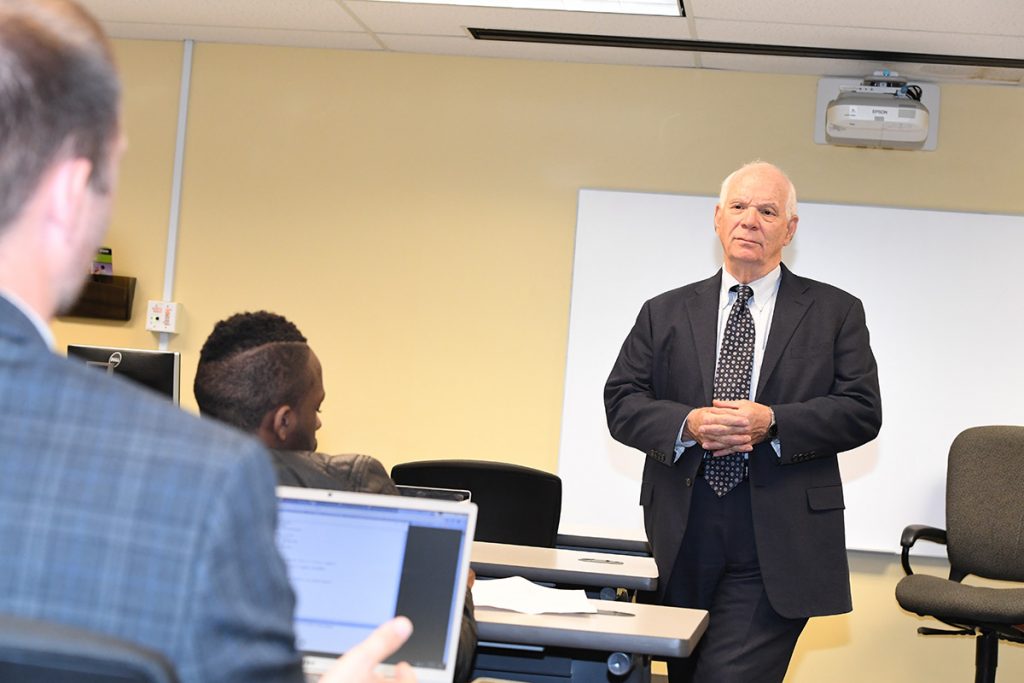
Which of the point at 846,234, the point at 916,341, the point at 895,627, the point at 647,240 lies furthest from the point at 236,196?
the point at 895,627

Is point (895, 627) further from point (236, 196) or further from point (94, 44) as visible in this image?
point (94, 44)

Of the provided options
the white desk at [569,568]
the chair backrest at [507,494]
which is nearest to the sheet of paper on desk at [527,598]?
the white desk at [569,568]

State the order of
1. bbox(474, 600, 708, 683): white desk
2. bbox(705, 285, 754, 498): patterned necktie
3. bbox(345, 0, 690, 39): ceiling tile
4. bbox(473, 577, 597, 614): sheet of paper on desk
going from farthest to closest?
bbox(345, 0, 690, 39): ceiling tile
bbox(705, 285, 754, 498): patterned necktie
bbox(473, 577, 597, 614): sheet of paper on desk
bbox(474, 600, 708, 683): white desk

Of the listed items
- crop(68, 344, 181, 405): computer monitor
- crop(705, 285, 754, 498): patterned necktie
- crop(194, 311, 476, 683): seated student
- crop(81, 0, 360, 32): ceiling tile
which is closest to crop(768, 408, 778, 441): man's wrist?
crop(705, 285, 754, 498): patterned necktie

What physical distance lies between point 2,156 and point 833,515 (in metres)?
2.58

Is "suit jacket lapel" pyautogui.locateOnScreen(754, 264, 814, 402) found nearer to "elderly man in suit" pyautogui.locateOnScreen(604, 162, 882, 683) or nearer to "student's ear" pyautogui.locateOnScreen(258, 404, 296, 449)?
"elderly man in suit" pyautogui.locateOnScreen(604, 162, 882, 683)

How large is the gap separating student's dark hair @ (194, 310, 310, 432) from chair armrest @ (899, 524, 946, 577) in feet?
10.2

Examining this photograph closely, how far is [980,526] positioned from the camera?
4430 millimetres

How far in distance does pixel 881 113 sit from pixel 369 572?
3802mm

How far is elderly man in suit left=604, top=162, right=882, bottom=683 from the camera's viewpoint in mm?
2930

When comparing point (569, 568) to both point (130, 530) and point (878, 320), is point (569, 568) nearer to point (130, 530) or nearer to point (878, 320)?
point (130, 530)

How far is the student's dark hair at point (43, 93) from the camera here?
0.79 metres

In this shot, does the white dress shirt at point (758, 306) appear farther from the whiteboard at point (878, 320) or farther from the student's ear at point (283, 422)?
the whiteboard at point (878, 320)

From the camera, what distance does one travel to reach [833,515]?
3.02 meters
